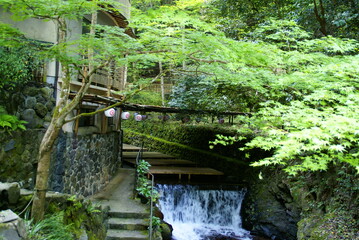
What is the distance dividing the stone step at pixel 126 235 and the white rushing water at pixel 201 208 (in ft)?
12.2

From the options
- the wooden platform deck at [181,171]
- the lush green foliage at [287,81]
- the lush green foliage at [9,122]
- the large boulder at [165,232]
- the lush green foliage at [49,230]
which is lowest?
the large boulder at [165,232]

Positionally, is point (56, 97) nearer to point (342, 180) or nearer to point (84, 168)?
point (84, 168)

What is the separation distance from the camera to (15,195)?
546 cm

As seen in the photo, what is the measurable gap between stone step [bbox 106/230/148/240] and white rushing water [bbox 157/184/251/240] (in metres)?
3.73

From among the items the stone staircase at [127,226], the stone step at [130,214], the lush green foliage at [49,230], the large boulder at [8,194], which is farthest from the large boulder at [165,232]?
the large boulder at [8,194]

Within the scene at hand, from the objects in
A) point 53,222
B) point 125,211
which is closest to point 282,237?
point 125,211

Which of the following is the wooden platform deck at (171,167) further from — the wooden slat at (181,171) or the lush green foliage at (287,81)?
the lush green foliage at (287,81)

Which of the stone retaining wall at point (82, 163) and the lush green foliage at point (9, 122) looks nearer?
the lush green foliage at point (9, 122)

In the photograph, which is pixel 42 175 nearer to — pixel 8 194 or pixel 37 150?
pixel 8 194

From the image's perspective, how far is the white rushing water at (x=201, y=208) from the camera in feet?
41.6

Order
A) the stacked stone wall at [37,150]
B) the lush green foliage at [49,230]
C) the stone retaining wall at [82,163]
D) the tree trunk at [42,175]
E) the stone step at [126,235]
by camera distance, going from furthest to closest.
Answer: the stone retaining wall at [82,163] < the stone step at [126,235] < the stacked stone wall at [37,150] < the tree trunk at [42,175] < the lush green foliage at [49,230]

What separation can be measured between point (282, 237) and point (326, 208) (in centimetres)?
406

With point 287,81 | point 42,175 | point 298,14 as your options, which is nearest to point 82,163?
point 42,175

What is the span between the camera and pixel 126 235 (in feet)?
28.5
